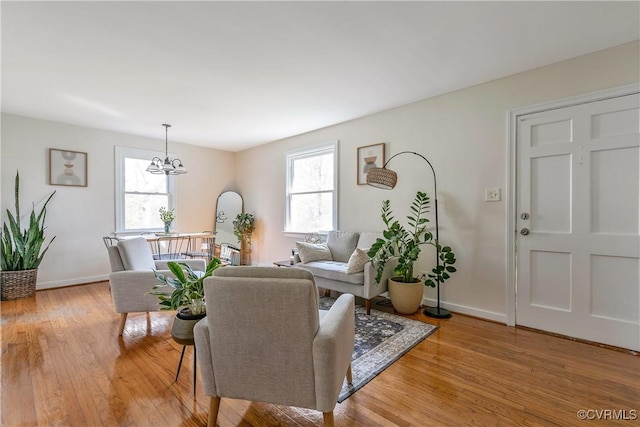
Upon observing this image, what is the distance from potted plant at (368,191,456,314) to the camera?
115 inches

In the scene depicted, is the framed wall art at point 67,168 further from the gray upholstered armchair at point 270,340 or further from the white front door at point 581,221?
the white front door at point 581,221

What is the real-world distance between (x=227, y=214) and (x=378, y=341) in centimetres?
412

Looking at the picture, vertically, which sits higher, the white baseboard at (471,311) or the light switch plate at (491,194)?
the light switch plate at (491,194)

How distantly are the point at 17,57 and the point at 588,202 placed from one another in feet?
15.9

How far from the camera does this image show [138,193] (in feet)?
15.6

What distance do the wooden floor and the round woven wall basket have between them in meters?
1.24

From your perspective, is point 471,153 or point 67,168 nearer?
point 471,153

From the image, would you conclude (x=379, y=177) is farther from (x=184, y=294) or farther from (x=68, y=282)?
(x=68, y=282)

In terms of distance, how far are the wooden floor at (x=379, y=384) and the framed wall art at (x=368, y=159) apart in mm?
2031

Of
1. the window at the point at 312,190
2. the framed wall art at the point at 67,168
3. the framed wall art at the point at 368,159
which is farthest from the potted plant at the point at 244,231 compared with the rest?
the framed wall art at the point at 368,159

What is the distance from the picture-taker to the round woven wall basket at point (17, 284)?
3421 millimetres

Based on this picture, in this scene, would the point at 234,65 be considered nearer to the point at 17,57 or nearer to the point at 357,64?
the point at 357,64

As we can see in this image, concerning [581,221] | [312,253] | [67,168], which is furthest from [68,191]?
[581,221]

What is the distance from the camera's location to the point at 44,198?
393 cm
